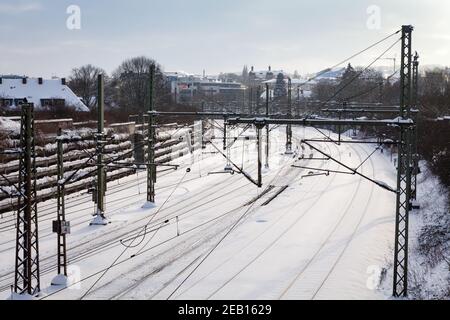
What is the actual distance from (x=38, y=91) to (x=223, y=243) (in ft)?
154

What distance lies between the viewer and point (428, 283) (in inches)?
659

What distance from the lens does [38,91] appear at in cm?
6231

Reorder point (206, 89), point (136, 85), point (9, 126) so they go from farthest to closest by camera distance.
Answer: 1. point (206, 89)
2. point (136, 85)
3. point (9, 126)

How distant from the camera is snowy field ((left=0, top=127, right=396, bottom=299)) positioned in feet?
54.2

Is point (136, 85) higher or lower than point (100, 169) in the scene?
higher

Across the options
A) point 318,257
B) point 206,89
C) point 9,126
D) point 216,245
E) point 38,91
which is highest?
point 206,89

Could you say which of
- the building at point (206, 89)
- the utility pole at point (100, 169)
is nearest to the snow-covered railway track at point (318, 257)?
the utility pole at point (100, 169)

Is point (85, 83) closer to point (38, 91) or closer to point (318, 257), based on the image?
point (38, 91)

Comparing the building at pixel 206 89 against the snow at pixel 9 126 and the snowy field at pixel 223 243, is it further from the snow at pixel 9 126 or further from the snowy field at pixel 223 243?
the snow at pixel 9 126

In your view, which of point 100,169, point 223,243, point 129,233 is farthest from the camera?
point 100,169

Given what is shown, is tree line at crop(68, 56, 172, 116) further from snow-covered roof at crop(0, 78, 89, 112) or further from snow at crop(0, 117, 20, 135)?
snow at crop(0, 117, 20, 135)

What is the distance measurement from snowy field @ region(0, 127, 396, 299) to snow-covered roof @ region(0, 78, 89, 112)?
26.8m

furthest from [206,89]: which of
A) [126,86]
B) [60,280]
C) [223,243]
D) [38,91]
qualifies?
[60,280]

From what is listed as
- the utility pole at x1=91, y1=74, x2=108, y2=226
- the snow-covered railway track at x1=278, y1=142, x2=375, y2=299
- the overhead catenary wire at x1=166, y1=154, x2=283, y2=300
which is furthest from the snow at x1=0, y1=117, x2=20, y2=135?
the snow-covered railway track at x1=278, y1=142, x2=375, y2=299
